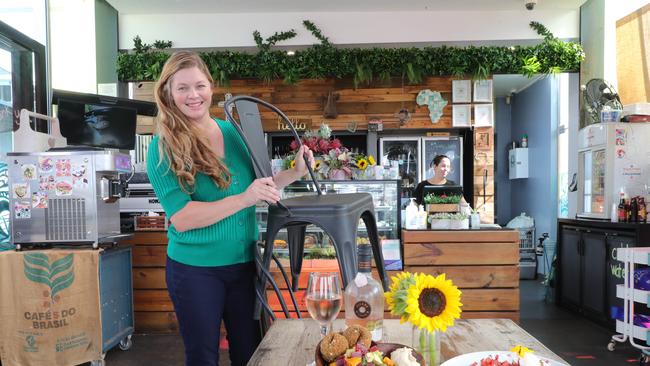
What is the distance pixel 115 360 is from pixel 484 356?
10.8 ft

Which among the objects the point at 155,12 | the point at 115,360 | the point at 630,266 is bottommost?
the point at 115,360

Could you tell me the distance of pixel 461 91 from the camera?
19.1ft

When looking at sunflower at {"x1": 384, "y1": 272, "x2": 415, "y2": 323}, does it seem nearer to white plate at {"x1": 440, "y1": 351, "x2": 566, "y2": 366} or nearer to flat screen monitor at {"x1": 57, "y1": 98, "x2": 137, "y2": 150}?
white plate at {"x1": 440, "y1": 351, "x2": 566, "y2": 366}

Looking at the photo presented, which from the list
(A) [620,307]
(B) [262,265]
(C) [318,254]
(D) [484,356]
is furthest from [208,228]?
(A) [620,307]

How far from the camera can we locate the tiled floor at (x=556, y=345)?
3.29m

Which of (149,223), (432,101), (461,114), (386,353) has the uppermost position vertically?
(432,101)

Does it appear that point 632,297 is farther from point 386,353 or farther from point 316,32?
point 316,32

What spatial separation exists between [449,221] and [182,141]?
289cm

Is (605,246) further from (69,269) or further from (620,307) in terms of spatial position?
(69,269)

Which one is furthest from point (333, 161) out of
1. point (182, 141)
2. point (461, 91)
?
point (461, 91)

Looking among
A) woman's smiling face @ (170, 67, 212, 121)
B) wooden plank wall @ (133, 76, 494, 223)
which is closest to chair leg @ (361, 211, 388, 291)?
woman's smiling face @ (170, 67, 212, 121)

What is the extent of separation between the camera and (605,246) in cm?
403

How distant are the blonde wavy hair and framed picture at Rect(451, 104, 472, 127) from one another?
4.95m

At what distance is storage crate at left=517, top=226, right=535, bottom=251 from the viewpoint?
22.3ft
